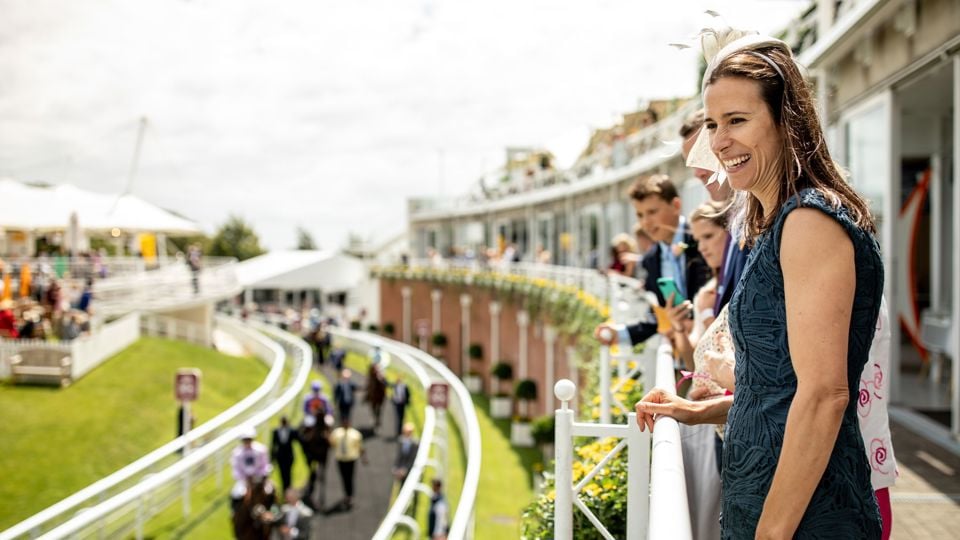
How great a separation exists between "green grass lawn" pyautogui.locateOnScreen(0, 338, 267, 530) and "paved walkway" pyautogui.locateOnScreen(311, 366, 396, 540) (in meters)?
4.02

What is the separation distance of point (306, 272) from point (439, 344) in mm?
19218

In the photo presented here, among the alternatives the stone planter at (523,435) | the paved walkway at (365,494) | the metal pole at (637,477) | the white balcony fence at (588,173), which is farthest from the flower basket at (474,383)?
the metal pole at (637,477)

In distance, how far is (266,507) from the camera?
35.6 ft

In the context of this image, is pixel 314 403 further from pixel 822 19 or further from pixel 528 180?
pixel 528 180

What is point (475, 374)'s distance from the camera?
3256cm

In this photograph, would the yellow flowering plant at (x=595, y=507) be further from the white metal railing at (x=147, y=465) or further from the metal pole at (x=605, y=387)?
the white metal railing at (x=147, y=465)

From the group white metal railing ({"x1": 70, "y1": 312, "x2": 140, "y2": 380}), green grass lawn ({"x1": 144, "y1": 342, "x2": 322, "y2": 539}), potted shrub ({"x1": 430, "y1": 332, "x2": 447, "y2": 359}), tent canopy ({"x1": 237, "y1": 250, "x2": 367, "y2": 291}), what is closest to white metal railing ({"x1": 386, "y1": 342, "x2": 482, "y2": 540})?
green grass lawn ({"x1": 144, "y1": 342, "x2": 322, "y2": 539})

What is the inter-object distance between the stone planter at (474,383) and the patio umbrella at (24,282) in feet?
55.0

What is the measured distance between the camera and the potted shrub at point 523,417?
2148cm

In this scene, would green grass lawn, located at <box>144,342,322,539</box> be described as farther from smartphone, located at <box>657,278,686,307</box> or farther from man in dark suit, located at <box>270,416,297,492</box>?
smartphone, located at <box>657,278,686,307</box>

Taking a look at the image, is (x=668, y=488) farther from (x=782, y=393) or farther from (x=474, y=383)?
(x=474, y=383)

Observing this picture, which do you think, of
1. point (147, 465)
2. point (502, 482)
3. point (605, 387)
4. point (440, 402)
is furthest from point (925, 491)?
point (502, 482)

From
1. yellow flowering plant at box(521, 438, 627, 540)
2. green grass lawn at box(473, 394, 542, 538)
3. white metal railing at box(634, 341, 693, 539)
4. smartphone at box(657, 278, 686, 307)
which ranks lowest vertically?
green grass lawn at box(473, 394, 542, 538)

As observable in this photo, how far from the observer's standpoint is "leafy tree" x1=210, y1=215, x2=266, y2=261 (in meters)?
81.9
